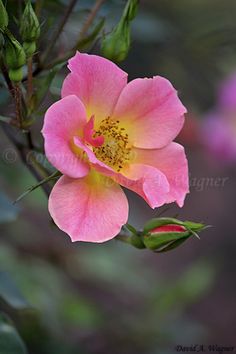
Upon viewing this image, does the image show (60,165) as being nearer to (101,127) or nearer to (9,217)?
(101,127)

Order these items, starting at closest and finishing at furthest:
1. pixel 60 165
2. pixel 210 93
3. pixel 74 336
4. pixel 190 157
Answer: pixel 60 165
pixel 74 336
pixel 210 93
pixel 190 157

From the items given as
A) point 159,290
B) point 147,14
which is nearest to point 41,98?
point 147,14

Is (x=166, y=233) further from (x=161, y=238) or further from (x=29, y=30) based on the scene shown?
(x=29, y=30)

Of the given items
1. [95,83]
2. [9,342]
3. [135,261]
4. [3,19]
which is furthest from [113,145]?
[135,261]

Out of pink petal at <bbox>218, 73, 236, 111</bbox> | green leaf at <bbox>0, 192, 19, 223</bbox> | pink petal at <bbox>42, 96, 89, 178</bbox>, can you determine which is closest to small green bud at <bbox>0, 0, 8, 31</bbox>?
pink petal at <bbox>42, 96, 89, 178</bbox>

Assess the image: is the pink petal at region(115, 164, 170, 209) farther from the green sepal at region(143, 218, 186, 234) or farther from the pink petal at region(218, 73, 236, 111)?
the pink petal at region(218, 73, 236, 111)

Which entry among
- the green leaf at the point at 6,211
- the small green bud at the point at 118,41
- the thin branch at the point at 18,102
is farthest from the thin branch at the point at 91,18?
the green leaf at the point at 6,211
